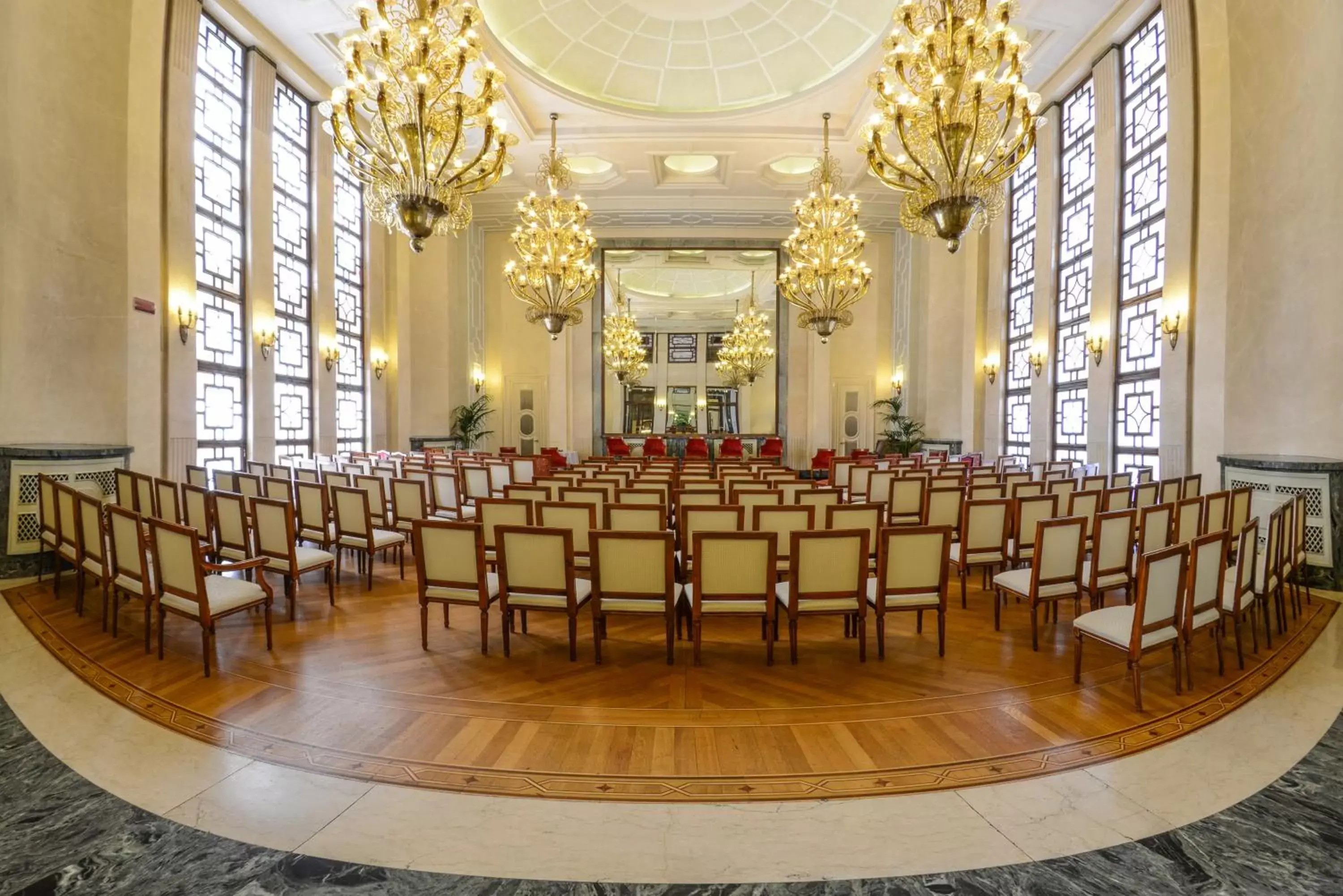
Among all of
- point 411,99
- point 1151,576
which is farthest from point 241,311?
point 1151,576

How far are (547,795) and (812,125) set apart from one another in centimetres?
1218

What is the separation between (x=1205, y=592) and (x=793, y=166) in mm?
12149

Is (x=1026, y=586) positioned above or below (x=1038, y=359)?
below

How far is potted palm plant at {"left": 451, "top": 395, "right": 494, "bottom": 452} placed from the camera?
47.6 ft

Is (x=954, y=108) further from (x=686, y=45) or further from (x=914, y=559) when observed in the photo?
(x=686, y=45)

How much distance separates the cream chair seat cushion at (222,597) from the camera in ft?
10.1

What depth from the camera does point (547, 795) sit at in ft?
6.66

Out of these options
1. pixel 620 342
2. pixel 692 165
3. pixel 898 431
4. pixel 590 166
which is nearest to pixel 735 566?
pixel 590 166

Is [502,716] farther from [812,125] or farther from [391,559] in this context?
[812,125]

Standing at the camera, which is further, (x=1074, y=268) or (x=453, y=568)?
(x=1074, y=268)

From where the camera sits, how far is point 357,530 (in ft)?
15.8

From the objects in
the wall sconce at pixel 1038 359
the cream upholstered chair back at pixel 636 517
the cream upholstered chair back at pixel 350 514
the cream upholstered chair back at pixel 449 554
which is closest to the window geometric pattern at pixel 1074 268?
the wall sconce at pixel 1038 359

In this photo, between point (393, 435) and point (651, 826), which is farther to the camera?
point (393, 435)

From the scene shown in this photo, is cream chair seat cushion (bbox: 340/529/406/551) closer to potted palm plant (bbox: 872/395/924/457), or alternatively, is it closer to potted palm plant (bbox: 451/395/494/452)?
potted palm plant (bbox: 451/395/494/452)
